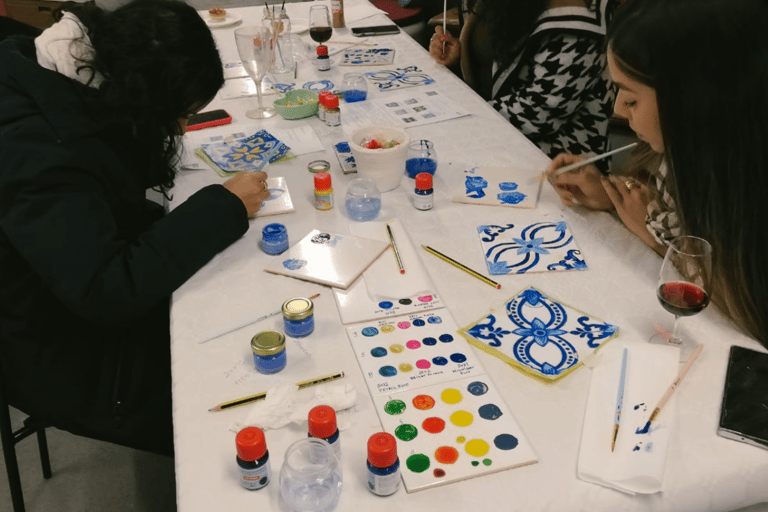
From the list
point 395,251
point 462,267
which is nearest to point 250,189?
point 395,251

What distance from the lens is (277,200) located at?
4.59 feet

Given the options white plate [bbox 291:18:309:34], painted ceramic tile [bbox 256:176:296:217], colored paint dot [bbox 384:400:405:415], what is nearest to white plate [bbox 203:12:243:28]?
white plate [bbox 291:18:309:34]

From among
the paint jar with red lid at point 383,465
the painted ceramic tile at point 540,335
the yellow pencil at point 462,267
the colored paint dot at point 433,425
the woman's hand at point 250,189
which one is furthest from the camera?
the woman's hand at point 250,189

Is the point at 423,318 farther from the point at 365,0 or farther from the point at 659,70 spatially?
the point at 365,0

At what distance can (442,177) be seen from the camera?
1497mm

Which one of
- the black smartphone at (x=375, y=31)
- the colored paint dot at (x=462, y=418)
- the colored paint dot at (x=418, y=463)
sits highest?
the colored paint dot at (x=418, y=463)

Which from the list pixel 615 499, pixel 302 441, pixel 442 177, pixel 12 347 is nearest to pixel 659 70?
pixel 442 177

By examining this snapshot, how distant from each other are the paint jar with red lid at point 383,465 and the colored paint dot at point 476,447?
4.3 inches

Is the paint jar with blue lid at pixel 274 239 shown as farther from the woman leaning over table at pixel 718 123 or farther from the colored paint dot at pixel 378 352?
the woman leaning over table at pixel 718 123

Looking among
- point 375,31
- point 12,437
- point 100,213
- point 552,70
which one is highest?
point 100,213

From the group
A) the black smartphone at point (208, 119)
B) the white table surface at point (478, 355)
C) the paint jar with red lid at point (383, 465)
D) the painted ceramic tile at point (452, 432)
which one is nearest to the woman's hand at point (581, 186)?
the white table surface at point (478, 355)

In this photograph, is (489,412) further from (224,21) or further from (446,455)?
(224,21)

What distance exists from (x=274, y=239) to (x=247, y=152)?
504 millimetres

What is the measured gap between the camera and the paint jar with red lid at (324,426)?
777 millimetres
